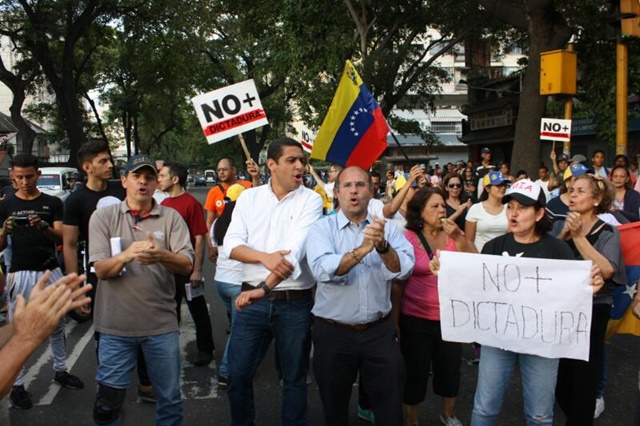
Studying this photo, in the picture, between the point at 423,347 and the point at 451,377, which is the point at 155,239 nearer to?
the point at 423,347

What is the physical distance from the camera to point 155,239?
3.61 metres

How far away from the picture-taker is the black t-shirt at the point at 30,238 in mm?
5027

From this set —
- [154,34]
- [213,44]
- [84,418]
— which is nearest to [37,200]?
[84,418]

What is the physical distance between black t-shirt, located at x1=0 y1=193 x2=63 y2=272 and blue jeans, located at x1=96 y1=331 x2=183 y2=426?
176 cm

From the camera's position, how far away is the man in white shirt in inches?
153

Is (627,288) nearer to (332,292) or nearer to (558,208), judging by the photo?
(558,208)

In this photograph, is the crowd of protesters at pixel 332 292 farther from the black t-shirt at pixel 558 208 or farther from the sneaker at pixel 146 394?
the sneaker at pixel 146 394

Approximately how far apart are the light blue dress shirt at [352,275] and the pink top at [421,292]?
2.02 ft

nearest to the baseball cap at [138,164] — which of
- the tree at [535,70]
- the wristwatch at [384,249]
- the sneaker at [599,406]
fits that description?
the wristwatch at [384,249]

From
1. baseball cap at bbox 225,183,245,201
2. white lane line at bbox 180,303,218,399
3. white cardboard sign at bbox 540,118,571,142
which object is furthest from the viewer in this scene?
white cardboard sign at bbox 540,118,571,142

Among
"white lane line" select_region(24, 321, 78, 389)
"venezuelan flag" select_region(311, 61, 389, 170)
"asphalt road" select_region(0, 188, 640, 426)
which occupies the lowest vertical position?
"asphalt road" select_region(0, 188, 640, 426)

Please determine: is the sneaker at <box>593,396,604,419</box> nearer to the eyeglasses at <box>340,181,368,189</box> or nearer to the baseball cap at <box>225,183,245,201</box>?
the eyeglasses at <box>340,181,368,189</box>

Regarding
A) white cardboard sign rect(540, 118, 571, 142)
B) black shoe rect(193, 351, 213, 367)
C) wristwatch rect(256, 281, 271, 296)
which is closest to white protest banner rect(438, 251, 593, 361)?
wristwatch rect(256, 281, 271, 296)

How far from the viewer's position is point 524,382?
367 centimetres
